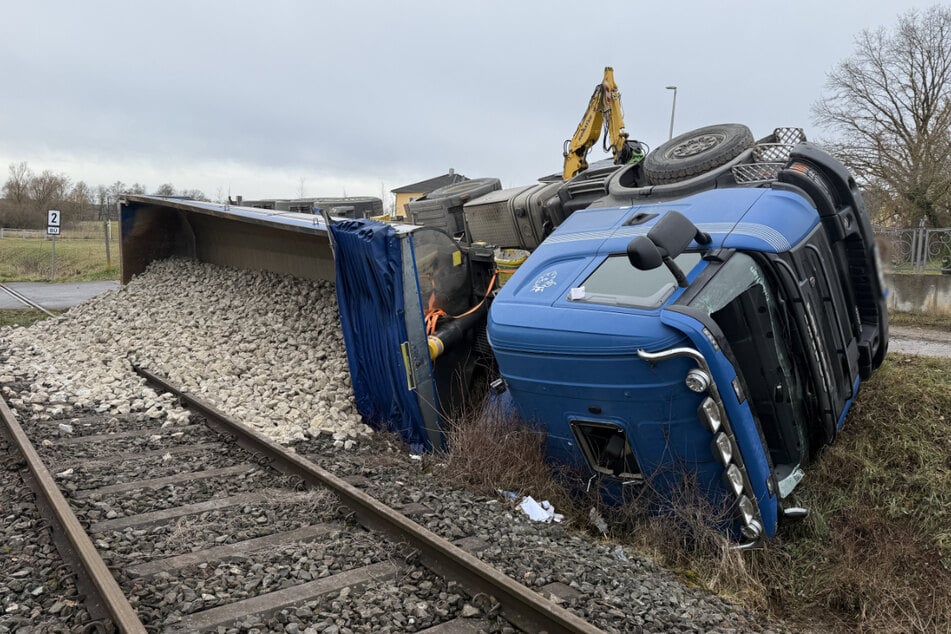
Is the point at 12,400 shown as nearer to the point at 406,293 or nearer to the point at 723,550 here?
the point at 406,293

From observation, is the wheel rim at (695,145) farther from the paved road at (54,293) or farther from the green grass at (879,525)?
the paved road at (54,293)

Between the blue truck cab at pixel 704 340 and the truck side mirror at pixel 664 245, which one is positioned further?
the blue truck cab at pixel 704 340

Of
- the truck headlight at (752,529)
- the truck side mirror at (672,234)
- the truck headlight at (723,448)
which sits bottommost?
the truck headlight at (752,529)

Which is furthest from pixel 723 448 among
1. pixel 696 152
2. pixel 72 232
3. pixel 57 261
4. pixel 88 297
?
pixel 72 232

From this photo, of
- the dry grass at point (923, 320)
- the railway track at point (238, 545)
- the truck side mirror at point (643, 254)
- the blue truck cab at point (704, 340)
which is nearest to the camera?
the railway track at point (238, 545)

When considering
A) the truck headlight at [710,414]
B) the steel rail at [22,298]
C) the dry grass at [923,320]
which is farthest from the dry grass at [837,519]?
the steel rail at [22,298]

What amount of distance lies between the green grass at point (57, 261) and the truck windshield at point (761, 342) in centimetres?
2684

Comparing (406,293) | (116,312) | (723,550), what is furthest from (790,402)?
(116,312)

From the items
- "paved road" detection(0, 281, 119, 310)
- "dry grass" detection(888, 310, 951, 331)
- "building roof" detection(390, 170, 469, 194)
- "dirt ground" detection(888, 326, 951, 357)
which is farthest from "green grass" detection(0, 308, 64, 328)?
"dry grass" detection(888, 310, 951, 331)

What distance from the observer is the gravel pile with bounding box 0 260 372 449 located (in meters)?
7.41

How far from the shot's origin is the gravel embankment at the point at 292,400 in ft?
12.5

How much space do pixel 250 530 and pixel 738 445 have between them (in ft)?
9.75

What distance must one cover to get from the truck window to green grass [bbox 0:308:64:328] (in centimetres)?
1235

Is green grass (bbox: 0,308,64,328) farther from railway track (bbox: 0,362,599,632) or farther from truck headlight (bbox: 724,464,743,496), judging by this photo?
truck headlight (bbox: 724,464,743,496)
